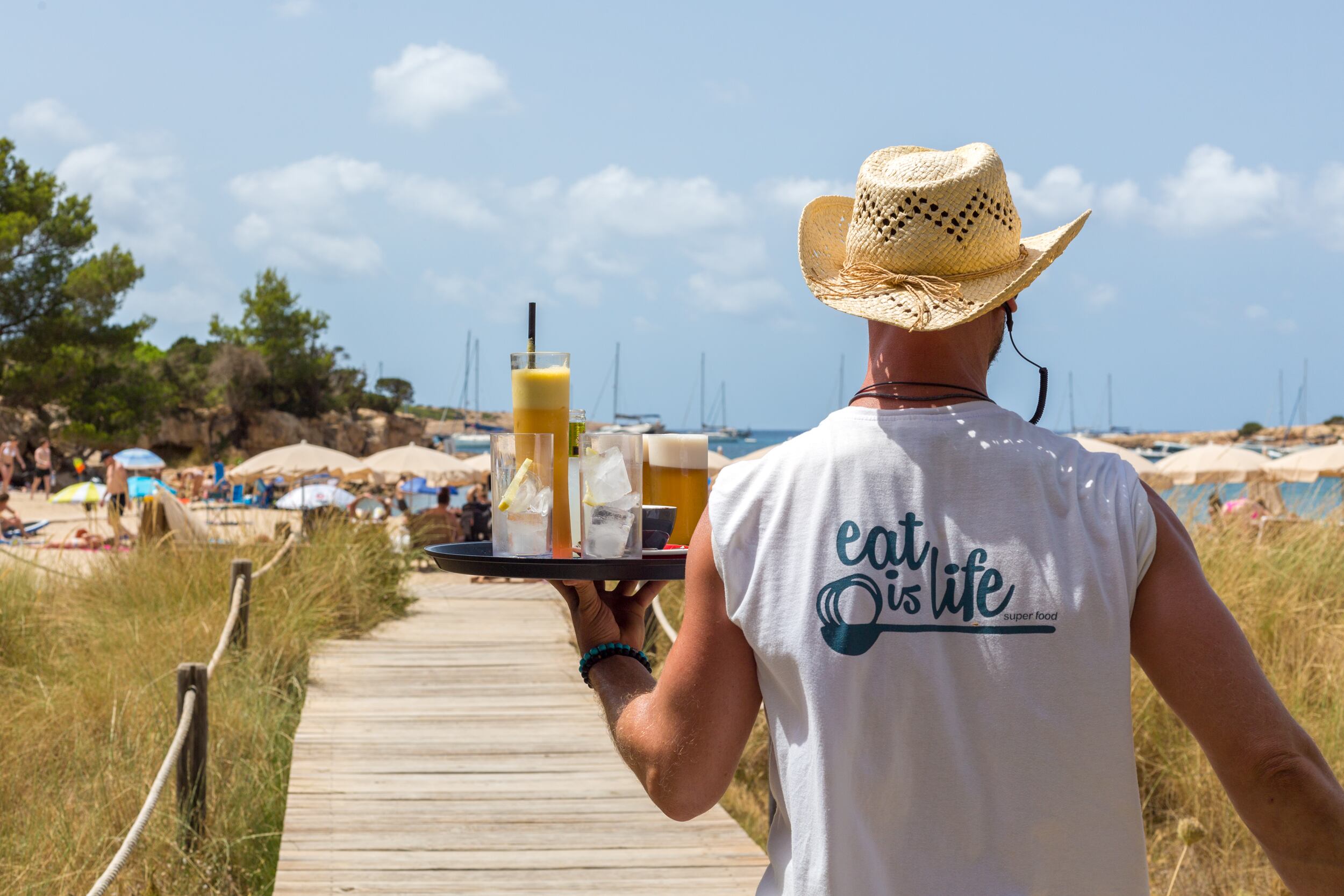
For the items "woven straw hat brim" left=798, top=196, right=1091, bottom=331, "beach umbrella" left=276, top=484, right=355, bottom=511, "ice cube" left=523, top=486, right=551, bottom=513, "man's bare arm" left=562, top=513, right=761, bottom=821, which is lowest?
"beach umbrella" left=276, top=484, right=355, bottom=511

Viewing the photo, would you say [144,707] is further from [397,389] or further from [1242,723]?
[397,389]

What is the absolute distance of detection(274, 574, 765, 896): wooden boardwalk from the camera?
12.9 ft

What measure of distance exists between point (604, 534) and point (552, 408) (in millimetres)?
218

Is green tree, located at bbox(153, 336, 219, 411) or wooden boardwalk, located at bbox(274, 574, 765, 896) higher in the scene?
green tree, located at bbox(153, 336, 219, 411)

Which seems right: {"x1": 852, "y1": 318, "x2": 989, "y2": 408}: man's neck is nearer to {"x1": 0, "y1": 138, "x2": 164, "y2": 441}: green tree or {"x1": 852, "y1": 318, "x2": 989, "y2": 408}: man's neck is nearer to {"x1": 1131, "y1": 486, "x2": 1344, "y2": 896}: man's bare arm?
{"x1": 1131, "y1": 486, "x2": 1344, "y2": 896}: man's bare arm

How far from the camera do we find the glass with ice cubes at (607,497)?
1750 millimetres

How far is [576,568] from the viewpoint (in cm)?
162

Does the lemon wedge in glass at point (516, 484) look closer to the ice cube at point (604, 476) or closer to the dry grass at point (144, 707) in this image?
the ice cube at point (604, 476)

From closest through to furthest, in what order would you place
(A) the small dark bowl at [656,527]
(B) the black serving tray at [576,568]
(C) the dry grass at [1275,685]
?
1. (B) the black serving tray at [576,568]
2. (A) the small dark bowl at [656,527]
3. (C) the dry grass at [1275,685]

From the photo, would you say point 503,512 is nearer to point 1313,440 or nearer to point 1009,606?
point 1009,606

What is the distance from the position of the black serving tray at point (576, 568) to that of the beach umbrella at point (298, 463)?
67.3 ft

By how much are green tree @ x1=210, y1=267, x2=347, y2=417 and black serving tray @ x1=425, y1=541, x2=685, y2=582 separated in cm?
5171

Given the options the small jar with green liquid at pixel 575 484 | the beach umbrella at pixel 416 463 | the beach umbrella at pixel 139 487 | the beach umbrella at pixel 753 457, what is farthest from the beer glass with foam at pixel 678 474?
the beach umbrella at pixel 139 487

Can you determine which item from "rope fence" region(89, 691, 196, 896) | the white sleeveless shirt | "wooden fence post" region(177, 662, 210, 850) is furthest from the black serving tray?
"wooden fence post" region(177, 662, 210, 850)
